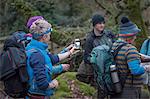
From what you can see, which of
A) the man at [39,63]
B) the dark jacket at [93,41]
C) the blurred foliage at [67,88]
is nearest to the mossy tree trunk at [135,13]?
the blurred foliage at [67,88]

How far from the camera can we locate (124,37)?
14.8 ft

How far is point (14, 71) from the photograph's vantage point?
3.89 meters

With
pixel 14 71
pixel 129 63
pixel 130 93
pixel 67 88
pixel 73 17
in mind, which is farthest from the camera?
Result: pixel 73 17

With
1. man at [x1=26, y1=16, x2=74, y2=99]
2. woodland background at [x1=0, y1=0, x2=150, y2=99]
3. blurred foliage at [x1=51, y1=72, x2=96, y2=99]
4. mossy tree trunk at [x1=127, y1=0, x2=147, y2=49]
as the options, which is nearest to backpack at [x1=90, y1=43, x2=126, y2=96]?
man at [x1=26, y1=16, x2=74, y2=99]

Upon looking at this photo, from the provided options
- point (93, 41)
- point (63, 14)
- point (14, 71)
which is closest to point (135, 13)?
point (93, 41)

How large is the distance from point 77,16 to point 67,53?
15.7 meters

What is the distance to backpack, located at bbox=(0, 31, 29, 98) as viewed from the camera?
12.8 ft

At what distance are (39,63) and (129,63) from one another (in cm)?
119

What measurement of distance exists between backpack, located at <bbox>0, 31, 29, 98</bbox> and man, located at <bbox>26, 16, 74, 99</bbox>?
8 centimetres

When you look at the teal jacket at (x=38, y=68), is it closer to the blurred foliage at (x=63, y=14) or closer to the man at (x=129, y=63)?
the man at (x=129, y=63)

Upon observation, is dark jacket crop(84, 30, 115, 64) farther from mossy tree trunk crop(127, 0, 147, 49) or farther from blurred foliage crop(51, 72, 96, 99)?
mossy tree trunk crop(127, 0, 147, 49)

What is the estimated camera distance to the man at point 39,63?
3.92 meters

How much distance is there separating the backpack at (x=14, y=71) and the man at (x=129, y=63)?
1295mm

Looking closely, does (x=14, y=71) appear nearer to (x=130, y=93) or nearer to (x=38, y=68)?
(x=38, y=68)
